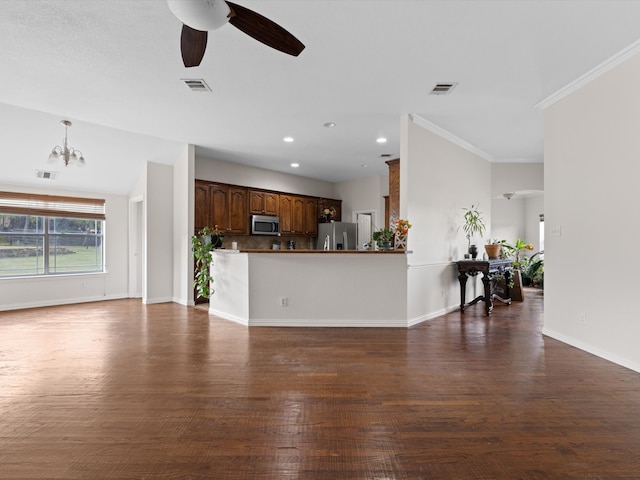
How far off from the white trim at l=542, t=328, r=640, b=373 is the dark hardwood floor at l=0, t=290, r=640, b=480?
99 millimetres

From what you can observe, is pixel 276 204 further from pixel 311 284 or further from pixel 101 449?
pixel 101 449

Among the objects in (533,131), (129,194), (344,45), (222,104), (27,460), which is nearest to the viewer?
(27,460)

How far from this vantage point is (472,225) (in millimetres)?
5988

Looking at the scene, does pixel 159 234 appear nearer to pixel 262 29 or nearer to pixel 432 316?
pixel 432 316

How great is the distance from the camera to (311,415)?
2244 mm

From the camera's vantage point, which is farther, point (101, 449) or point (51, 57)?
point (51, 57)

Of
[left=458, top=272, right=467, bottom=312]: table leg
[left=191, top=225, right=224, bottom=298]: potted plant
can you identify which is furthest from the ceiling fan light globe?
[left=458, top=272, right=467, bottom=312]: table leg

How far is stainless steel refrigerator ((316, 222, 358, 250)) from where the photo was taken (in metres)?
8.12

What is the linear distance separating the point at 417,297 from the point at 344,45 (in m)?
3.32

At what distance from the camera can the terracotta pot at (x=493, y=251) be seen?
18.6 ft

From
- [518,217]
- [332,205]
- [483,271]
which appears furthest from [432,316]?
[518,217]

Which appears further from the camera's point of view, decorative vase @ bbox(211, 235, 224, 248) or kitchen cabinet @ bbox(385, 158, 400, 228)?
kitchen cabinet @ bbox(385, 158, 400, 228)

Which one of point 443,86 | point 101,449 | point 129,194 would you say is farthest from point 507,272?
point 129,194

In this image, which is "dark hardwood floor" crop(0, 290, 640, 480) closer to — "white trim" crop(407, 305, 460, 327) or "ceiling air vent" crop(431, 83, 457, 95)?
"white trim" crop(407, 305, 460, 327)
